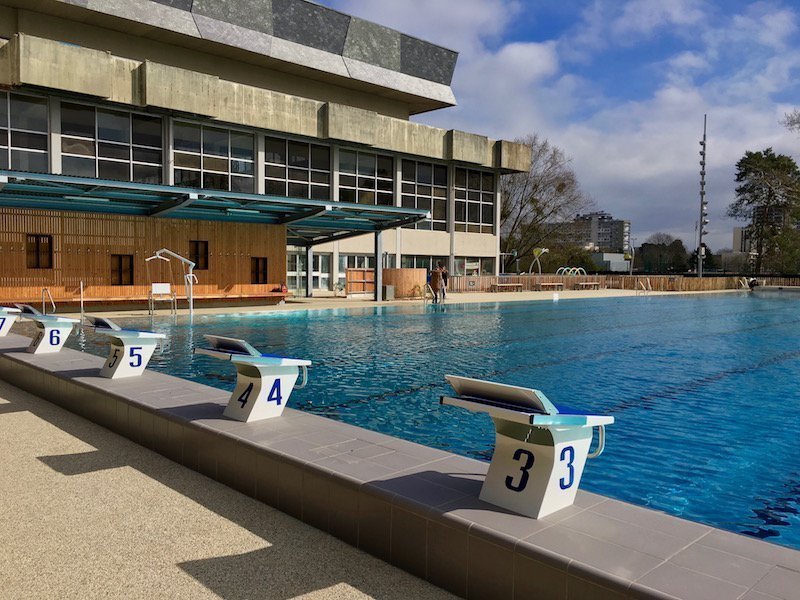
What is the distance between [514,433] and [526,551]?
2.43 ft

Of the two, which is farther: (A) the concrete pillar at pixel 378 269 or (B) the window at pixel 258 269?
(A) the concrete pillar at pixel 378 269

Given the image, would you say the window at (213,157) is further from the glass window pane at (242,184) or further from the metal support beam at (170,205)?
the metal support beam at (170,205)

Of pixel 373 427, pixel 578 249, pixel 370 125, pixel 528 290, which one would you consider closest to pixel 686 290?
pixel 528 290

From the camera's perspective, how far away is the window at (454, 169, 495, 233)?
40.0 m

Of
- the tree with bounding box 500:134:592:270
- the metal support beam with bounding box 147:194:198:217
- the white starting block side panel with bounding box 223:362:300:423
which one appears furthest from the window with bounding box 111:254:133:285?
the tree with bounding box 500:134:592:270

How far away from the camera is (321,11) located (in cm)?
3253

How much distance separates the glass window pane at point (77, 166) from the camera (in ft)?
81.0

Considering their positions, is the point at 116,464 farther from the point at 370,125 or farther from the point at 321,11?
the point at 321,11

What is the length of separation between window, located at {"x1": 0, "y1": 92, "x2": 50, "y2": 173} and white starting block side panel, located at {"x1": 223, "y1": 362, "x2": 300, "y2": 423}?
22385 mm

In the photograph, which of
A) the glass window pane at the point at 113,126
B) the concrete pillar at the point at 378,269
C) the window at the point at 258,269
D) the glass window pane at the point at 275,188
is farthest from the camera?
the glass window pane at the point at 275,188

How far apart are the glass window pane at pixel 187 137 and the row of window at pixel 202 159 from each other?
4 cm

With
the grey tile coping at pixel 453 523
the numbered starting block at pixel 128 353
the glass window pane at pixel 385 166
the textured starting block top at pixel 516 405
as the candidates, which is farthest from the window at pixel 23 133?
the textured starting block top at pixel 516 405

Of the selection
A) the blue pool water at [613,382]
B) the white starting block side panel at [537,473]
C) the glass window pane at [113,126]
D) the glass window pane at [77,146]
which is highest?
the glass window pane at [113,126]

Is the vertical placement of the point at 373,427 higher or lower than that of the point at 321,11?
lower
